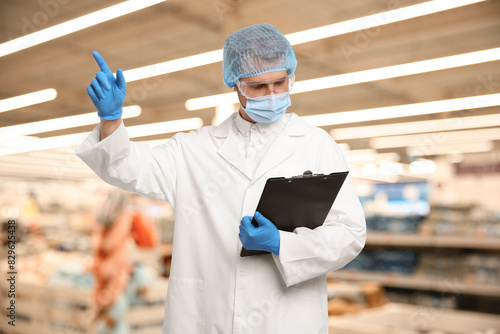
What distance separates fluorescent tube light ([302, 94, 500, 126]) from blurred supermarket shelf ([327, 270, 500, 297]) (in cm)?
263

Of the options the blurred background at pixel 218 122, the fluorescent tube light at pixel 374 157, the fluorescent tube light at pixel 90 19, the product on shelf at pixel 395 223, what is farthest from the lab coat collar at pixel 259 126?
the fluorescent tube light at pixel 374 157

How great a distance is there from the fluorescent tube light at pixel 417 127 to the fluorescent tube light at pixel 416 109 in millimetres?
219

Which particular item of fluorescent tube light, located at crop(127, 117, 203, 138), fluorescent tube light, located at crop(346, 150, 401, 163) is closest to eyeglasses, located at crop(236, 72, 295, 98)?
fluorescent tube light, located at crop(127, 117, 203, 138)

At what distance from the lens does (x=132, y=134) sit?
812cm

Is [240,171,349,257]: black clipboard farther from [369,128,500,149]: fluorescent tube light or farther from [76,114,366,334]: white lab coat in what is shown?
[369,128,500,149]: fluorescent tube light

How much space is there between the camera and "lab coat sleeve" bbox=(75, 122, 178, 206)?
125 centimetres

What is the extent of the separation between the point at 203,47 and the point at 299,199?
476 centimetres

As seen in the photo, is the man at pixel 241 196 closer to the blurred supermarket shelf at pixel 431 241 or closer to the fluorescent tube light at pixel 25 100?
the blurred supermarket shelf at pixel 431 241

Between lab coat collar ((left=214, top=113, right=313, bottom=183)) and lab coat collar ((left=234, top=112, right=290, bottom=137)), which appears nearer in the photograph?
lab coat collar ((left=214, top=113, right=313, bottom=183))

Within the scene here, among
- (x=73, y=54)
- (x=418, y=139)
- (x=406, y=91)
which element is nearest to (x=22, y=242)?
(x=73, y=54)

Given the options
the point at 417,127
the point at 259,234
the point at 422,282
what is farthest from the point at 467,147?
the point at 259,234

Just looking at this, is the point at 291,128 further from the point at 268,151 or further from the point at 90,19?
the point at 90,19

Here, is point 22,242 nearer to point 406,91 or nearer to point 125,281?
point 125,281

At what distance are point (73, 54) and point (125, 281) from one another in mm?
3343
